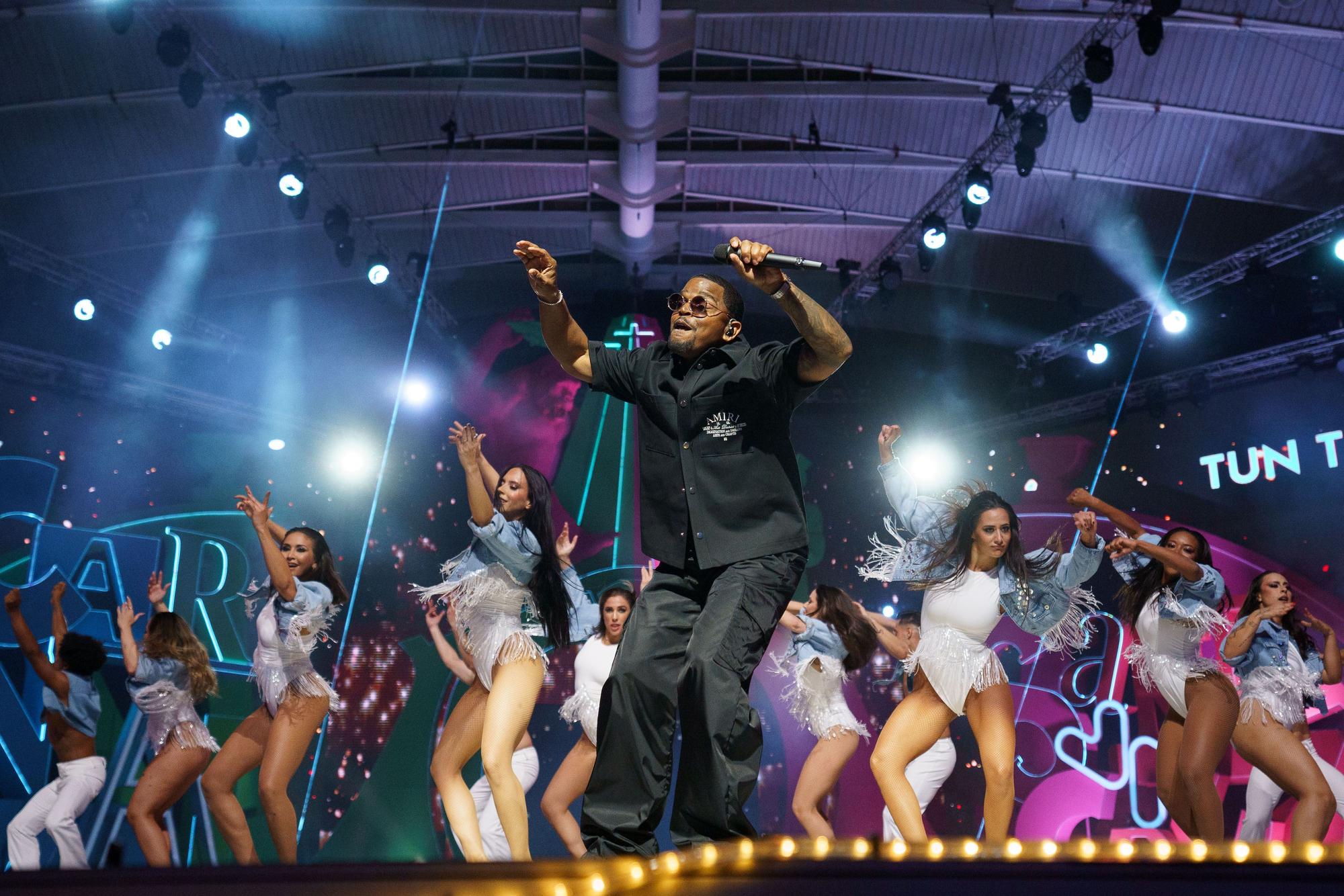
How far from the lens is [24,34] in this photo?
25.1ft

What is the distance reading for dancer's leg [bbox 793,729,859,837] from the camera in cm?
546

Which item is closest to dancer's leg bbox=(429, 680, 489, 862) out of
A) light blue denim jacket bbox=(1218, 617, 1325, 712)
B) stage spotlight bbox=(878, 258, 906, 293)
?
light blue denim jacket bbox=(1218, 617, 1325, 712)

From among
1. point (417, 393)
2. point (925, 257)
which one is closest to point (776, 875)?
point (925, 257)

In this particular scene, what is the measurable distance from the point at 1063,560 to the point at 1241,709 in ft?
3.44

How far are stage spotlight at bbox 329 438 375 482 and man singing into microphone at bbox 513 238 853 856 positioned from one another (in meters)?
7.08

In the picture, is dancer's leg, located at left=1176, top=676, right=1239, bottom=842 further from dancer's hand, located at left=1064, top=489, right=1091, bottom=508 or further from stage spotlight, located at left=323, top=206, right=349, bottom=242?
stage spotlight, located at left=323, top=206, right=349, bottom=242

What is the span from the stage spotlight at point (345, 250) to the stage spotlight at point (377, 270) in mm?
283

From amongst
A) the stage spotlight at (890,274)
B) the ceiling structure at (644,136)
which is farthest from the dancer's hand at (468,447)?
the stage spotlight at (890,274)

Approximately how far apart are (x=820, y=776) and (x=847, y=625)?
806 mm

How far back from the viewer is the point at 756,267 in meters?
2.66

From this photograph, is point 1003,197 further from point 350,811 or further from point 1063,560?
point 350,811

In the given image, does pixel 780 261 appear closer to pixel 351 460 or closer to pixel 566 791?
pixel 566 791

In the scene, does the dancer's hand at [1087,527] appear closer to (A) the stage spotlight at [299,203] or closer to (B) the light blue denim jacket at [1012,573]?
(B) the light blue denim jacket at [1012,573]

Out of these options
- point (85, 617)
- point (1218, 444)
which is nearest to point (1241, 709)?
point (1218, 444)
